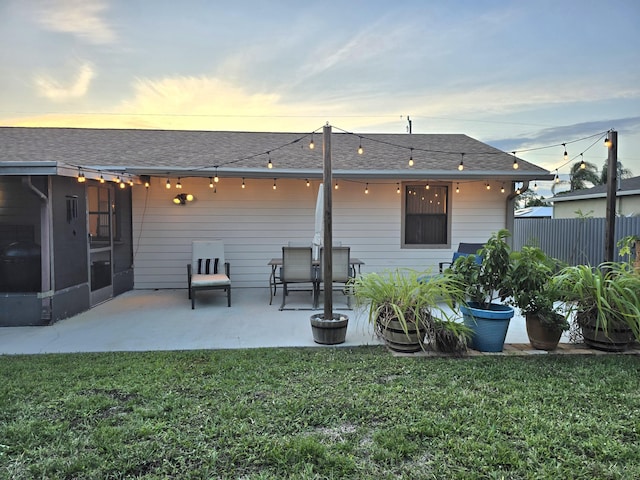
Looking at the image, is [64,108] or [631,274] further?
[64,108]

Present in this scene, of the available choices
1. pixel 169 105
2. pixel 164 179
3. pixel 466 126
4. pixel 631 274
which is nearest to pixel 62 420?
pixel 631 274

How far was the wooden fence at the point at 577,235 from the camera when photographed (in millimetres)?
8742

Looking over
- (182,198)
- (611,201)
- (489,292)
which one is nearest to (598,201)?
(611,201)

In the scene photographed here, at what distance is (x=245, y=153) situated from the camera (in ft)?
26.0

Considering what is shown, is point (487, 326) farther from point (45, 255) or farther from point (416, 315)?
point (45, 255)

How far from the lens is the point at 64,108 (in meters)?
9.95

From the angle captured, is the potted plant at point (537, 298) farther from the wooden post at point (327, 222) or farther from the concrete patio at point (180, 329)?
the wooden post at point (327, 222)

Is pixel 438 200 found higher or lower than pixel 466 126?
lower

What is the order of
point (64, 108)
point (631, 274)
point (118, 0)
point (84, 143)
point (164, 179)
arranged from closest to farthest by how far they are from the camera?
point (631, 274)
point (118, 0)
point (164, 179)
point (84, 143)
point (64, 108)

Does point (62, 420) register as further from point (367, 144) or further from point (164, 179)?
point (367, 144)

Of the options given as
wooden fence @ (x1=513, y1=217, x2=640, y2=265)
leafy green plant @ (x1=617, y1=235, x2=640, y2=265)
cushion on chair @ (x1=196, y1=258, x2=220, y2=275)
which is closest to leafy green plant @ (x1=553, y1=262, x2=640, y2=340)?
leafy green plant @ (x1=617, y1=235, x2=640, y2=265)

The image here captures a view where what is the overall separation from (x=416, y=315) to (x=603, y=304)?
73.7 inches

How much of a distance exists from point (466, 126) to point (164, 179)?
43.1ft

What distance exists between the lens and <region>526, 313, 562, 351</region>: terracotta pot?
3932mm
